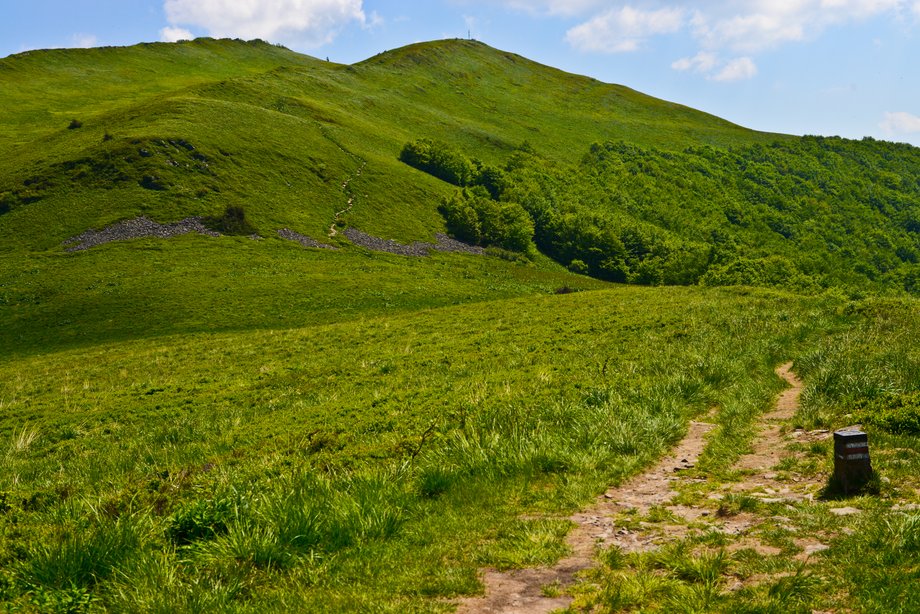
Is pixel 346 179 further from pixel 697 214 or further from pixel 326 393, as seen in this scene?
pixel 697 214

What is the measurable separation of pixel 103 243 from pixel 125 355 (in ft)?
131

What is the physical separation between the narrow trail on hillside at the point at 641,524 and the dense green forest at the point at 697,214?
9268 cm

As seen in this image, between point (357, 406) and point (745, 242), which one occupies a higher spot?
point (745, 242)

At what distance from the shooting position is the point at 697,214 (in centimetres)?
15775

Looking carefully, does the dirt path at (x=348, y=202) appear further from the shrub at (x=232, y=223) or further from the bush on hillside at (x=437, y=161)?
the bush on hillside at (x=437, y=161)

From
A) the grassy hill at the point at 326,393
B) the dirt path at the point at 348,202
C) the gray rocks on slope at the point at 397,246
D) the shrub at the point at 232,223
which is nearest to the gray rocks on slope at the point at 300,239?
the grassy hill at the point at 326,393

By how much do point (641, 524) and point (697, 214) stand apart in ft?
536

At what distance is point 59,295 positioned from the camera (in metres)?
54.6

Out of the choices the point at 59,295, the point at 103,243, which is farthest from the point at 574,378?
the point at 103,243

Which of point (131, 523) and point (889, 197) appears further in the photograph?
point (889, 197)

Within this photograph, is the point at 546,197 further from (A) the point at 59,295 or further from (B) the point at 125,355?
(B) the point at 125,355

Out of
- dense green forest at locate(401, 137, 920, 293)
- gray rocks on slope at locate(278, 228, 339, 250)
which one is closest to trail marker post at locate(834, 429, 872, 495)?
gray rocks on slope at locate(278, 228, 339, 250)

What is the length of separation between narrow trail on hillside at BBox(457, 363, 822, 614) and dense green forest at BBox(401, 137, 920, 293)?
9268 centimetres

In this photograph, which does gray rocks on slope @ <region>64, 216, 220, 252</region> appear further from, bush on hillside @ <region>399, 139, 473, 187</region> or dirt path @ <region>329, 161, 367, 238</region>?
bush on hillside @ <region>399, 139, 473, 187</region>
